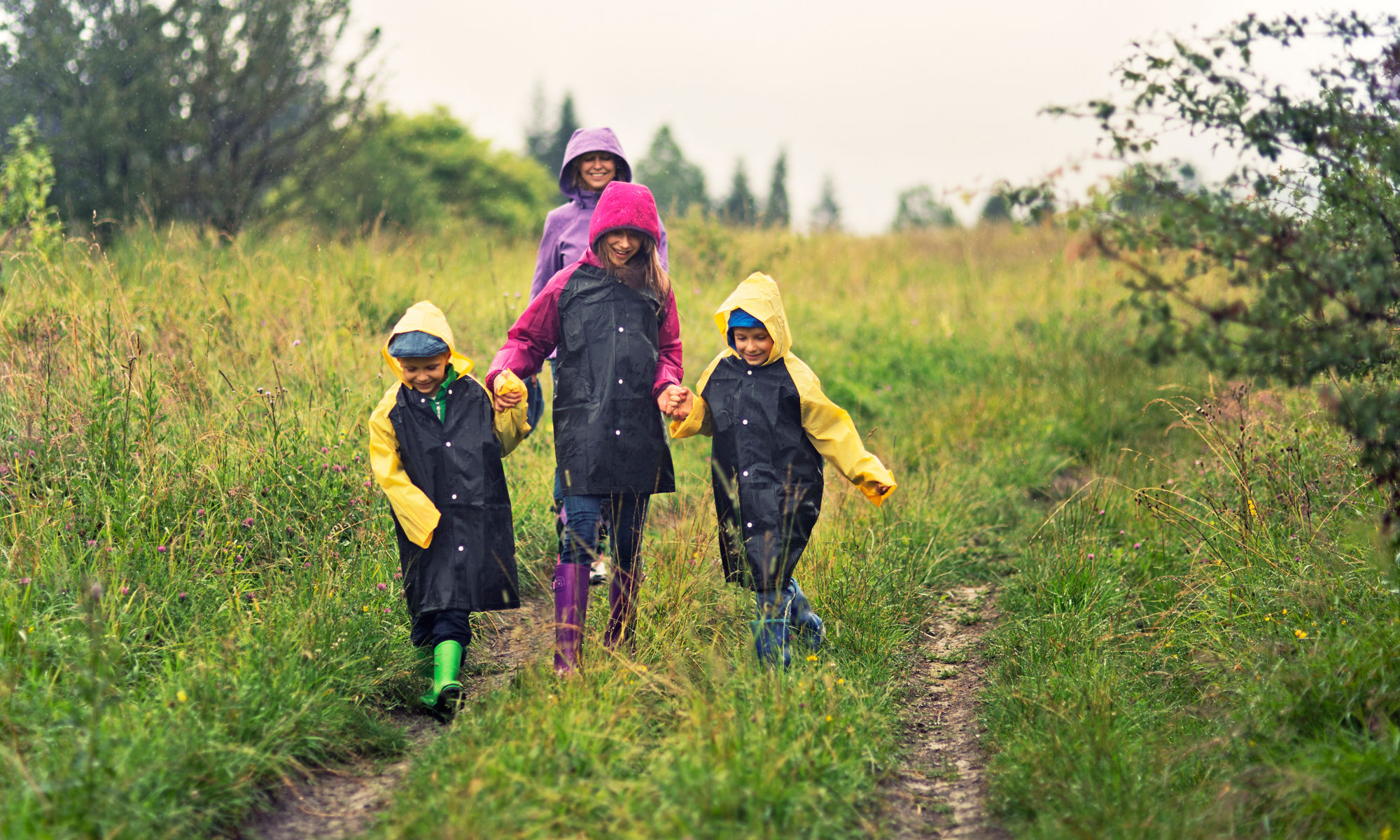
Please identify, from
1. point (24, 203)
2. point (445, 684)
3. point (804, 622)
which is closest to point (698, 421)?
point (804, 622)

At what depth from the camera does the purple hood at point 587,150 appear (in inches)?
201

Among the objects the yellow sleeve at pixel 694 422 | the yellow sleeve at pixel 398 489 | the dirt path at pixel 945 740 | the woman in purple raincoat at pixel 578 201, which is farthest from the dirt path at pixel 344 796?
the woman in purple raincoat at pixel 578 201

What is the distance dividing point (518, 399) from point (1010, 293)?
898 cm

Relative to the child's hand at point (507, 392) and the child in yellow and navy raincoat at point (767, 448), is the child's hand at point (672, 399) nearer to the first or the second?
the child in yellow and navy raincoat at point (767, 448)

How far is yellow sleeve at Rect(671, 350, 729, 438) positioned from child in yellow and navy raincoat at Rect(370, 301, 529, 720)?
0.62 metres

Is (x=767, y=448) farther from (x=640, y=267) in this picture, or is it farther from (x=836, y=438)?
(x=640, y=267)

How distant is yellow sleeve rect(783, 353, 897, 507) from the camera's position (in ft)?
12.2

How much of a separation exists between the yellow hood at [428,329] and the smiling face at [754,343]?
10cm

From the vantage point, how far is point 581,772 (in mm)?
2896

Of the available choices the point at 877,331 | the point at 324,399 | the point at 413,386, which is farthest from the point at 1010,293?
the point at 413,386

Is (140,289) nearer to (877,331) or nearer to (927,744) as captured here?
(927,744)

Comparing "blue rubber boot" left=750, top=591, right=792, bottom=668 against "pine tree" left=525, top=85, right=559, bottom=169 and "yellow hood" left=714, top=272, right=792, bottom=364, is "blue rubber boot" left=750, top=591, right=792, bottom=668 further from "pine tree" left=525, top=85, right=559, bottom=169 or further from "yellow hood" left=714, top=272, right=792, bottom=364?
"pine tree" left=525, top=85, right=559, bottom=169

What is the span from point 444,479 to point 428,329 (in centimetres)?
58

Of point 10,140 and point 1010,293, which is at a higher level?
point 10,140
